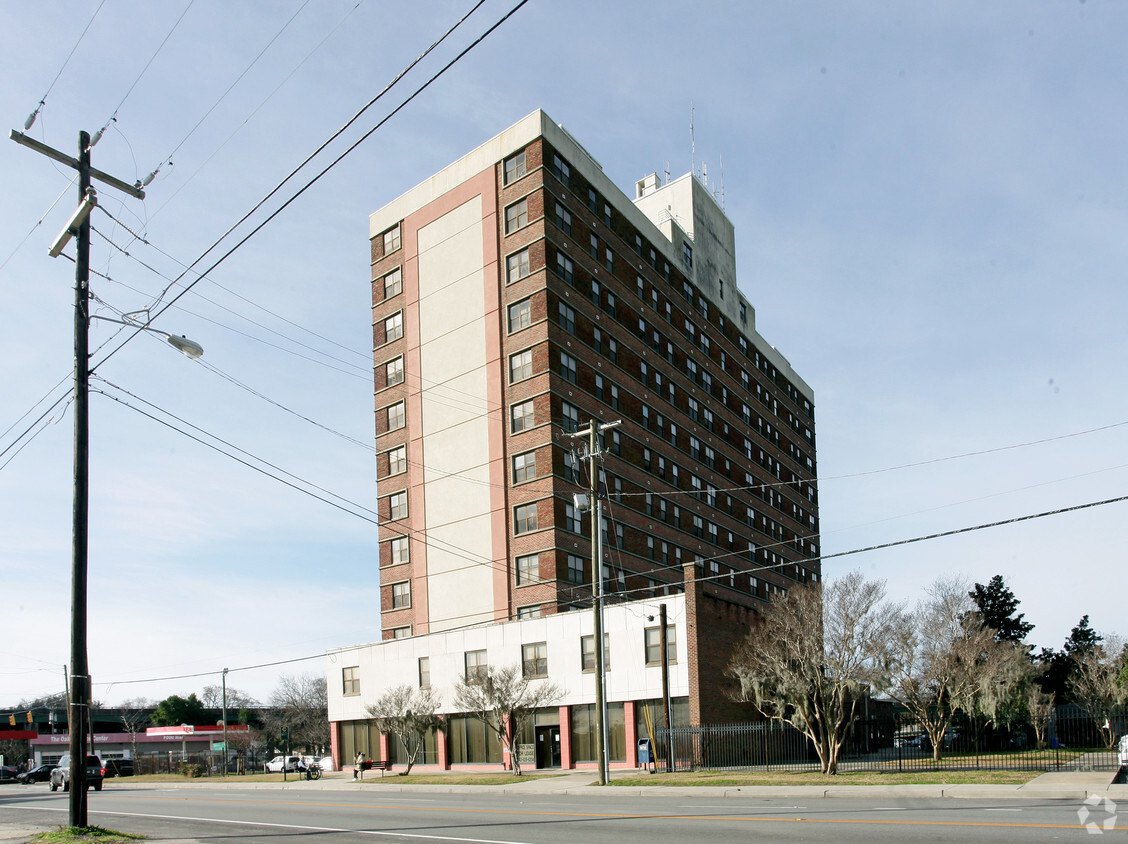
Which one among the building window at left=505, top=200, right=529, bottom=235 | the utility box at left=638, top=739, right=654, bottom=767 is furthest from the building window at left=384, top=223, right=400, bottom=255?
the utility box at left=638, top=739, right=654, bottom=767

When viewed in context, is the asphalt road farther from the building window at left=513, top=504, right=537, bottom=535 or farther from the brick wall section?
the building window at left=513, top=504, right=537, bottom=535

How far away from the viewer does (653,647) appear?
143 feet

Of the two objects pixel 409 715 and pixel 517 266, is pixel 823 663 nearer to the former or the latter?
pixel 409 715

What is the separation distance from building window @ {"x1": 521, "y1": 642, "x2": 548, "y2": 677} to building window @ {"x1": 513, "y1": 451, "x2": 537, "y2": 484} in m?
10.4

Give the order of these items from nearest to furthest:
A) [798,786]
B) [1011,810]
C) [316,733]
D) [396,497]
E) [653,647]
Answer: [1011,810] < [798,786] < [653,647] < [396,497] < [316,733]

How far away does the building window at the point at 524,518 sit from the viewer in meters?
54.8

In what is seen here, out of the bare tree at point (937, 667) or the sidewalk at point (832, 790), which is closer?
the sidewalk at point (832, 790)

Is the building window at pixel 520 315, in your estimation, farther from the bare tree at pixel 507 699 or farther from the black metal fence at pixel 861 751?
the black metal fence at pixel 861 751

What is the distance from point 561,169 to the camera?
2361 inches

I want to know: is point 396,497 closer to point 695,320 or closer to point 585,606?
point 585,606

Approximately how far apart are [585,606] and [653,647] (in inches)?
425

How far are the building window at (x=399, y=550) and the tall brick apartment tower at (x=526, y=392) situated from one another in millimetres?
97

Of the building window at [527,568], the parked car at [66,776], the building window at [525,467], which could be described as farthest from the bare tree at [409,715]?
the parked car at [66,776]

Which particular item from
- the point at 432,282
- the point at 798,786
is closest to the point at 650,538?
the point at 432,282
